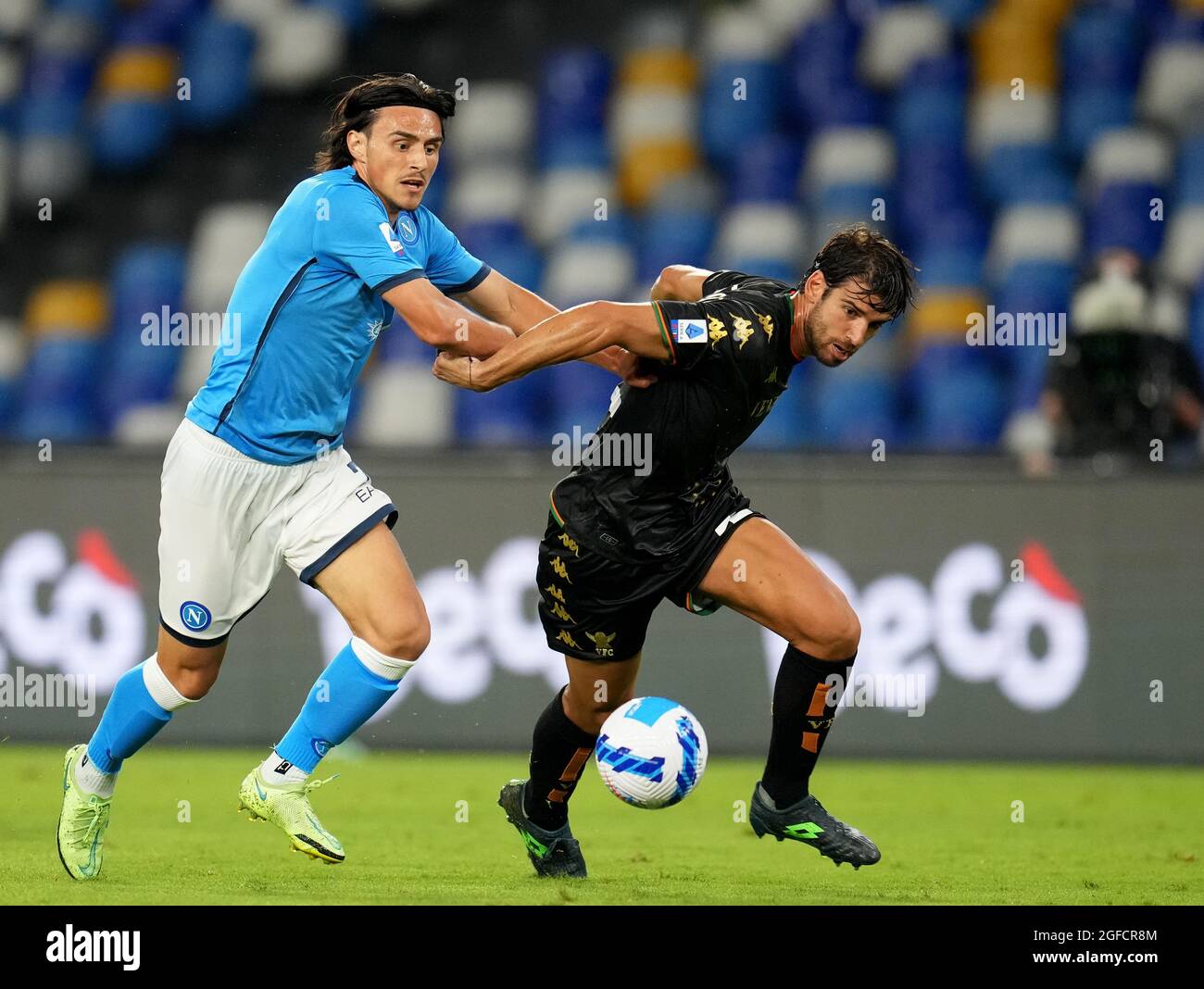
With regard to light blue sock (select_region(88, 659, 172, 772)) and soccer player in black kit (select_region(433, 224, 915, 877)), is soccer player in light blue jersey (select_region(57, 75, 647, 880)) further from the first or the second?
soccer player in black kit (select_region(433, 224, 915, 877))

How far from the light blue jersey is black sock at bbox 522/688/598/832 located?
1214 millimetres

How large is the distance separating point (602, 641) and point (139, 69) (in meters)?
7.96

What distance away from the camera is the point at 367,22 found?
1230 cm

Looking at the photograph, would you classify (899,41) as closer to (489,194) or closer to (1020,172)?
(1020,172)

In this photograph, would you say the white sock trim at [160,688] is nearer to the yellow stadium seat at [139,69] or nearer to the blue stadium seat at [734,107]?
the blue stadium seat at [734,107]

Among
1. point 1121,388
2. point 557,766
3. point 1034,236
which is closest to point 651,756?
point 557,766

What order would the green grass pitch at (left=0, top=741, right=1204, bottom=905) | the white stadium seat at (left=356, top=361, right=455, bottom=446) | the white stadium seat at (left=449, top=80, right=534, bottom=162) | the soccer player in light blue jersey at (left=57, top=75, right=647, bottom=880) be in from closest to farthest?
the soccer player in light blue jersey at (left=57, top=75, right=647, bottom=880) < the green grass pitch at (left=0, top=741, right=1204, bottom=905) < the white stadium seat at (left=356, top=361, right=455, bottom=446) < the white stadium seat at (left=449, top=80, right=534, bottom=162)

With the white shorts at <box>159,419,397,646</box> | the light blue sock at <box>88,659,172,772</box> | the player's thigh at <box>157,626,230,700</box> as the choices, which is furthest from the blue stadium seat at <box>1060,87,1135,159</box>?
the light blue sock at <box>88,659,172,772</box>

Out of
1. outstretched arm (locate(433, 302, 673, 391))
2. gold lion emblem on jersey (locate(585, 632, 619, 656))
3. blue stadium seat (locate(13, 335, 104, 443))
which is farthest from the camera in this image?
blue stadium seat (locate(13, 335, 104, 443))

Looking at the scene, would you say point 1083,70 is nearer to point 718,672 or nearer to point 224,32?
point 718,672

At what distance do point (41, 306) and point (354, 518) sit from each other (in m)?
6.67

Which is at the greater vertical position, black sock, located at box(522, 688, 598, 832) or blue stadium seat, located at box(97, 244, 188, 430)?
blue stadium seat, located at box(97, 244, 188, 430)

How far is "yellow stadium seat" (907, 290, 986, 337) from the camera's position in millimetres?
10562

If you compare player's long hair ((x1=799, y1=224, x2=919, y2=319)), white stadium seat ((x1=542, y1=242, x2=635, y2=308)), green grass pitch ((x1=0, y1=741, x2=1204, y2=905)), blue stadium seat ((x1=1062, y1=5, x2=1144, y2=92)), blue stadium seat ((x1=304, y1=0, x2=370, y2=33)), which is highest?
blue stadium seat ((x1=304, y1=0, x2=370, y2=33))
